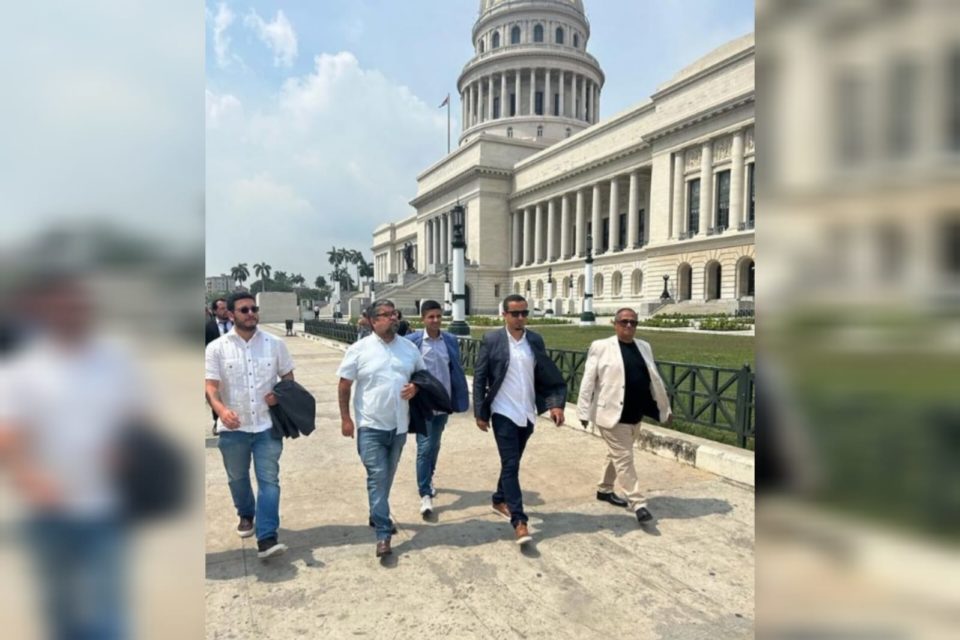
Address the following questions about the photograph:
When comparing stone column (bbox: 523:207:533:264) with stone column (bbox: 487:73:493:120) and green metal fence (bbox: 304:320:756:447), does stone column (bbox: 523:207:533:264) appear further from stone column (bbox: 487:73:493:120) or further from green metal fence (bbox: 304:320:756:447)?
green metal fence (bbox: 304:320:756:447)

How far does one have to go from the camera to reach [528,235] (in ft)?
224

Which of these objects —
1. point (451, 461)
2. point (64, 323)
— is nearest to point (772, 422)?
point (64, 323)

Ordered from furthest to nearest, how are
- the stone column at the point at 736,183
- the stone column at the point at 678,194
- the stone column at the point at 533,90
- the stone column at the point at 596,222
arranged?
the stone column at the point at 533,90 → the stone column at the point at 596,222 → the stone column at the point at 678,194 → the stone column at the point at 736,183

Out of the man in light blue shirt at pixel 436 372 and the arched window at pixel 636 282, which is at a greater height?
the arched window at pixel 636 282

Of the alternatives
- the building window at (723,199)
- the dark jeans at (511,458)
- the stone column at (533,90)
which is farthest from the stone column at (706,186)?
the dark jeans at (511,458)

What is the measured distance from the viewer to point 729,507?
5.60 meters

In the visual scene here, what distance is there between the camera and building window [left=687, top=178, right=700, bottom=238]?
46.8 metres

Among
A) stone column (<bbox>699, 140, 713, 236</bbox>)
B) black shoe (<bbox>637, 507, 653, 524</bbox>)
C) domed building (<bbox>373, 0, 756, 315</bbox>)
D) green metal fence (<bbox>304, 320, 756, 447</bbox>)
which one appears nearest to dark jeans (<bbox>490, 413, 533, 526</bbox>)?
black shoe (<bbox>637, 507, 653, 524</bbox>)

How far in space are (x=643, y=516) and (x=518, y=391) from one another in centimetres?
159

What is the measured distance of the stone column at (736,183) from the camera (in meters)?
41.3

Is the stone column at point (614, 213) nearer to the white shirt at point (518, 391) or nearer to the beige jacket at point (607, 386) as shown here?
the beige jacket at point (607, 386)

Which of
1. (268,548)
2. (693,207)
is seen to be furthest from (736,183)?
(268,548)

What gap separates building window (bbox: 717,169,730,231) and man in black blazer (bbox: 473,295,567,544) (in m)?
42.8

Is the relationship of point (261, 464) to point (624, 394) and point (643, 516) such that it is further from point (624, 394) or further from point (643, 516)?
point (643, 516)
